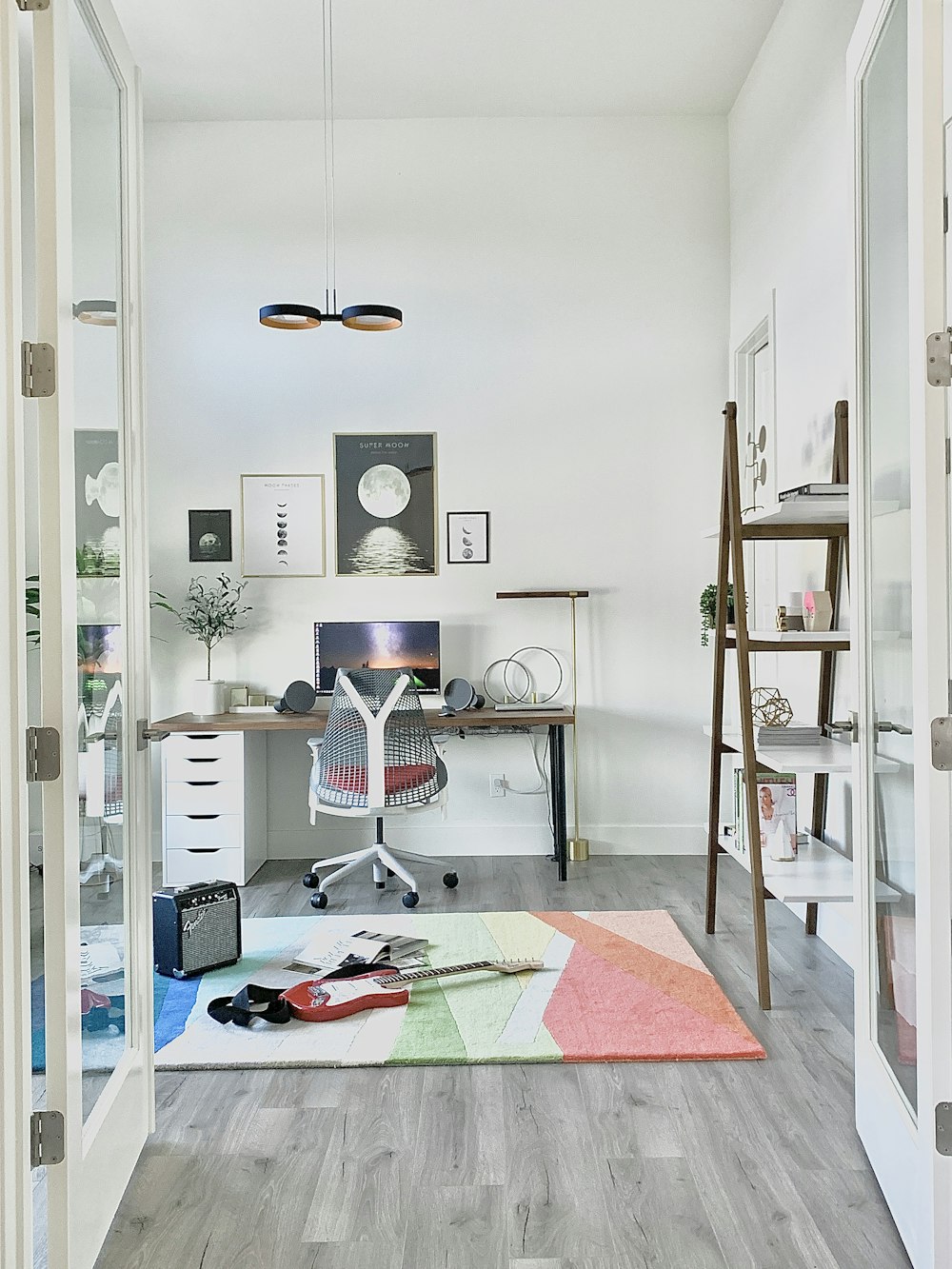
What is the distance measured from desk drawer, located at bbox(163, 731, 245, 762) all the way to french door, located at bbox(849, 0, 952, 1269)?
9.65 ft

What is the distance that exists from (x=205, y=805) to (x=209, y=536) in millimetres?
1281

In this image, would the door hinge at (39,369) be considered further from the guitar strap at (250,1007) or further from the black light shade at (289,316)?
the black light shade at (289,316)

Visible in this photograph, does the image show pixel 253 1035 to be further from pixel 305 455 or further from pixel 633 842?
pixel 305 455

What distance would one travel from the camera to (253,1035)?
9.34ft

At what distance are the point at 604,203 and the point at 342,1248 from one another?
450 centimetres

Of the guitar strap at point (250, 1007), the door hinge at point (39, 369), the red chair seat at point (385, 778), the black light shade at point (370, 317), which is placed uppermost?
the black light shade at point (370, 317)

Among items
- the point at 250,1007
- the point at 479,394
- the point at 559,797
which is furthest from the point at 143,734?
the point at 479,394

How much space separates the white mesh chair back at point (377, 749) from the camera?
13.4ft

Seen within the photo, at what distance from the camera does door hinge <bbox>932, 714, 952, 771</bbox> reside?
5.34 ft

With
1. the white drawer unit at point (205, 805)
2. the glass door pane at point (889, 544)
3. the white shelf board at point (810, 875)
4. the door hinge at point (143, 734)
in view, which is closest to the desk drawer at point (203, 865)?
the white drawer unit at point (205, 805)

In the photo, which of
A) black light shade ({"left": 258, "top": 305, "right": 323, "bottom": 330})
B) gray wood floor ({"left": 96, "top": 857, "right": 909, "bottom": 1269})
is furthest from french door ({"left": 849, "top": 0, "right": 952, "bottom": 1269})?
black light shade ({"left": 258, "top": 305, "right": 323, "bottom": 330})

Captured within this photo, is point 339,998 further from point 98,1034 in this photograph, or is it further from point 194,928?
point 98,1034

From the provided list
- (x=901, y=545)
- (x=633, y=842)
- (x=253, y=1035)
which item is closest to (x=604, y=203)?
(x=633, y=842)

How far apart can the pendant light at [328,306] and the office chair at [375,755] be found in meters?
1.33
